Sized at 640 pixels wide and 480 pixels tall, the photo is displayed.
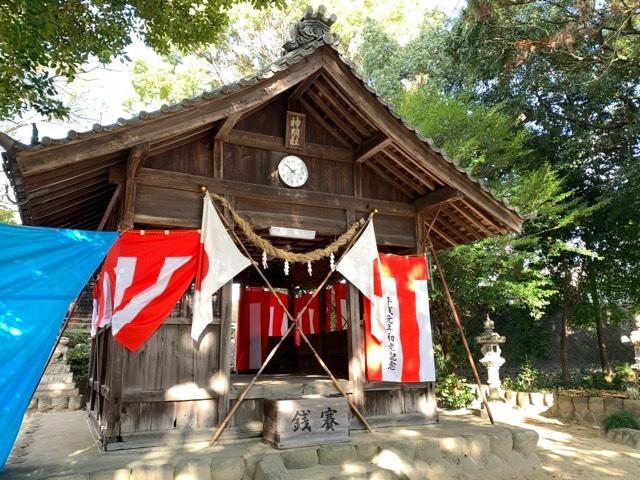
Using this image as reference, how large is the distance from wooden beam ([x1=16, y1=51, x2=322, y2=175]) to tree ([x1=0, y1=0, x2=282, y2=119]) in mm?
2607

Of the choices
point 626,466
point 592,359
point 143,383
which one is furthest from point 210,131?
point 592,359

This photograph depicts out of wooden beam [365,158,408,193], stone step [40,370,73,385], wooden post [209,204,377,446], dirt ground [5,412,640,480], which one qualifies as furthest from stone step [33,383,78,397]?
wooden beam [365,158,408,193]

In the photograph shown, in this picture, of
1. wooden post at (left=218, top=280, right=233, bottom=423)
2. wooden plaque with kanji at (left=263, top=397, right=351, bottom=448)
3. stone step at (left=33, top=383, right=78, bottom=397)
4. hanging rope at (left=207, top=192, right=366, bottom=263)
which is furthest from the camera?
stone step at (left=33, top=383, right=78, bottom=397)

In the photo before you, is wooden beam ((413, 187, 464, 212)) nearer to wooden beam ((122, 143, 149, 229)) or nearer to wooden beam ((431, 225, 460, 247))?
wooden beam ((431, 225, 460, 247))

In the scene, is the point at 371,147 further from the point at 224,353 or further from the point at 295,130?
the point at 224,353

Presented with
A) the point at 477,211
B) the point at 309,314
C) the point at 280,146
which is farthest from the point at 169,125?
the point at 309,314

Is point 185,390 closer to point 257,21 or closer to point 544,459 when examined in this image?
point 544,459

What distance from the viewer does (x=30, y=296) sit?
484 centimetres

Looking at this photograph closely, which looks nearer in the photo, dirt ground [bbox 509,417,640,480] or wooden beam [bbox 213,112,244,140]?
wooden beam [bbox 213,112,244,140]

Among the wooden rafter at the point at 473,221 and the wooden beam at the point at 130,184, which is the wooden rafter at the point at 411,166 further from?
the wooden beam at the point at 130,184

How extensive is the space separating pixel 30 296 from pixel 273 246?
10.8 feet

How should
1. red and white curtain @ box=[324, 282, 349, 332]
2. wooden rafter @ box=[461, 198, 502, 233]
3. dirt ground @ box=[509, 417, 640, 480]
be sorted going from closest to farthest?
dirt ground @ box=[509, 417, 640, 480] → wooden rafter @ box=[461, 198, 502, 233] → red and white curtain @ box=[324, 282, 349, 332]

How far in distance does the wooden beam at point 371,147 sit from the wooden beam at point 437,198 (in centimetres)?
124

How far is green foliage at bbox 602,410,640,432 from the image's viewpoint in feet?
32.4
